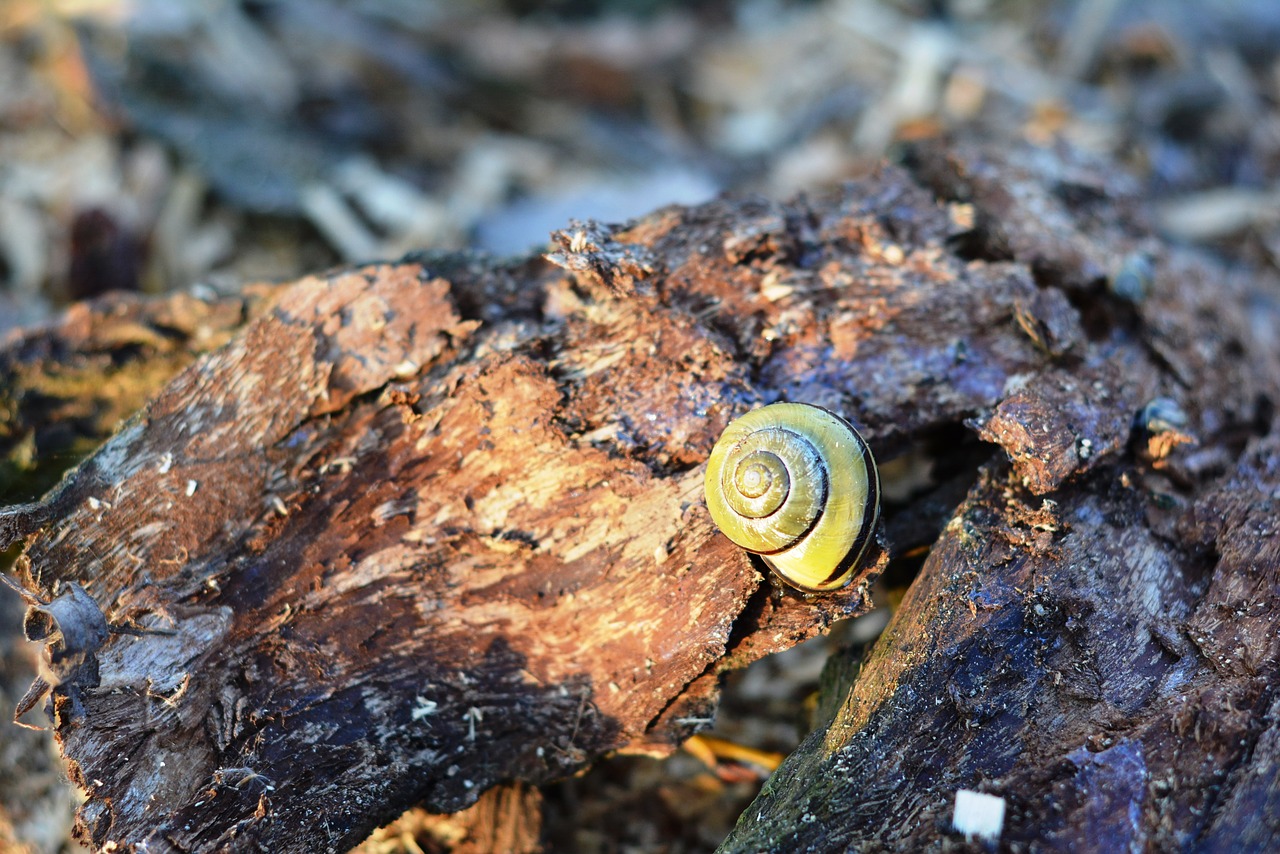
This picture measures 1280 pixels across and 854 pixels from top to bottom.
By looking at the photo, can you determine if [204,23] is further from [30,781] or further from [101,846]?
[101,846]

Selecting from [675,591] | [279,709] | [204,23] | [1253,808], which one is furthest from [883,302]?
[204,23]

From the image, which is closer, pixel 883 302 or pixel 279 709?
pixel 279 709

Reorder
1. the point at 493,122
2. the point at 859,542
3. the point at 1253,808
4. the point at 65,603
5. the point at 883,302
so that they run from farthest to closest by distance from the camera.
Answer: the point at 493,122, the point at 883,302, the point at 859,542, the point at 65,603, the point at 1253,808

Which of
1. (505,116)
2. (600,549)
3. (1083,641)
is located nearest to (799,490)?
(600,549)

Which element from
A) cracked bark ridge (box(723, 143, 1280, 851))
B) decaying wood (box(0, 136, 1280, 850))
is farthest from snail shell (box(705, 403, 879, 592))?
cracked bark ridge (box(723, 143, 1280, 851))

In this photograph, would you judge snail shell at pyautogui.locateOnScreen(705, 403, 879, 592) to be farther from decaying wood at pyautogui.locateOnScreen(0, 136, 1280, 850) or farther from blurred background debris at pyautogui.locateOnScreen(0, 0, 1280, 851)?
blurred background debris at pyautogui.locateOnScreen(0, 0, 1280, 851)

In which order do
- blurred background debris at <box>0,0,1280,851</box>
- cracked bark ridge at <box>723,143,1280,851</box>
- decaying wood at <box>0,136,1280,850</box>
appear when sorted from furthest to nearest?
blurred background debris at <box>0,0,1280,851</box> → decaying wood at <box>0,136,1280,850</box> → cracked bark ridge at <box>723,143,1280,851</box>
